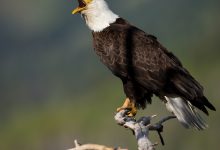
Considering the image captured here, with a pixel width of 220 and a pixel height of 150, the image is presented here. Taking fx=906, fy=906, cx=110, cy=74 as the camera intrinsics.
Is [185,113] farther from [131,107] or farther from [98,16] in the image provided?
[98,16]

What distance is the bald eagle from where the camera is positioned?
35.1 ft

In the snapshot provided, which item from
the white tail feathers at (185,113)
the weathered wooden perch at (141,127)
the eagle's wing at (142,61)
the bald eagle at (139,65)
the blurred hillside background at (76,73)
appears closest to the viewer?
the weathered wooden perch at (141,127)

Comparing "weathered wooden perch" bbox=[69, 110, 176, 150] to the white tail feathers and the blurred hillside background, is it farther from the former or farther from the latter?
the blurred hillside background

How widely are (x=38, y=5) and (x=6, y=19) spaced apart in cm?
1964

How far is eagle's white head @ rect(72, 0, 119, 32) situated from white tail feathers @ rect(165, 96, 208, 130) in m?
1.48

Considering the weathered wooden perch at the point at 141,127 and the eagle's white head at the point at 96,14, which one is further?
the eagle's white head at the point at 96,14

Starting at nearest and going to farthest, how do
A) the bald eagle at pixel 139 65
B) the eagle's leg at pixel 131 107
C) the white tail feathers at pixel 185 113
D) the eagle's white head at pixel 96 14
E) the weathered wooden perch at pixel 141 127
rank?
the weathered wooden perch at pixel 141 127
the white tail feathers at pixel 185 113
the bald eagle at pixel 139 65
the eagle's leg at pixel 131 107
the eagle's white head at pixel 96 14

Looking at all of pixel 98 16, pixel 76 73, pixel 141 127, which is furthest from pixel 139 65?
pixel 76 73

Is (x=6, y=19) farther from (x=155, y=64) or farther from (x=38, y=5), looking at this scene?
(x=155, y=64)

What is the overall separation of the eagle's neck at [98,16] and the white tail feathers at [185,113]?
1.47 m

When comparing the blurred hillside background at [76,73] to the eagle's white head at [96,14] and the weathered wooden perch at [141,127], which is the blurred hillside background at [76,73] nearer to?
the eagle's white head at [96,14]

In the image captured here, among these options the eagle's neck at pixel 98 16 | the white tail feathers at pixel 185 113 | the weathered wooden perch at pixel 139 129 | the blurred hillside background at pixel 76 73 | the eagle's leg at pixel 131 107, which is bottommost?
the weathered wooden perch at pixel 139 129

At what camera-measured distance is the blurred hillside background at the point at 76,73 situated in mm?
81812

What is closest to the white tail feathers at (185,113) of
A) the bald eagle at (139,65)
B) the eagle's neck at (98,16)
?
the bald eagle at (139,65)
